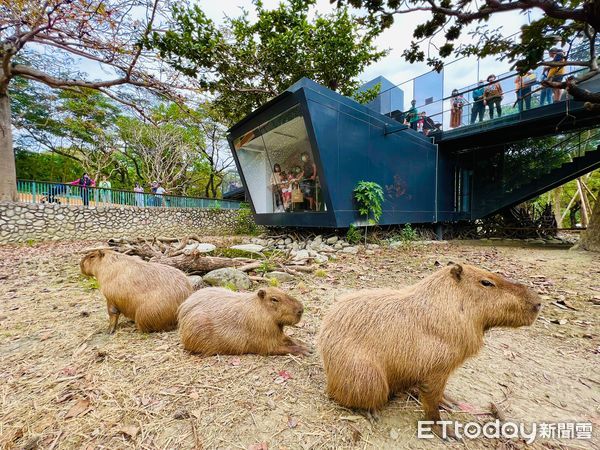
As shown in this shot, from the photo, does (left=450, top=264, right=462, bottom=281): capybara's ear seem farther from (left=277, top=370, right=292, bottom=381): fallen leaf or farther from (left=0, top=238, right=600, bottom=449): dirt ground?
(left=277, top=370, right=292, bottom=381): fallen leaf

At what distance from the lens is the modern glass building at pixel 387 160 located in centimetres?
767

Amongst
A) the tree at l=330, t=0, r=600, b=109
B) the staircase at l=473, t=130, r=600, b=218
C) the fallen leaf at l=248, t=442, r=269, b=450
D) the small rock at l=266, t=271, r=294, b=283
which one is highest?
the tree at l=330, t=0, r=600, b=109

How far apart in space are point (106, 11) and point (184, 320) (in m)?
10.2

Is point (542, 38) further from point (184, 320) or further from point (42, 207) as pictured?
point (42, 207)

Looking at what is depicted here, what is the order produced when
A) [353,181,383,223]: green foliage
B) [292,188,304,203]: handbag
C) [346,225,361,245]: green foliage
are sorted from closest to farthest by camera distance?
[353,181,383,223]: green foliage, [346,225,361,245]: green foliage, [292,188,304,203]: handbag

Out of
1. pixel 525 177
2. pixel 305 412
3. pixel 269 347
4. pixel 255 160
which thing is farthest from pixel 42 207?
pixel 525 177

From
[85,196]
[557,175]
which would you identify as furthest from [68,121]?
[557,175]

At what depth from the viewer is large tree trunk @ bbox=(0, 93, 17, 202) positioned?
9.27 meters

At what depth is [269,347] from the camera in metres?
2.19

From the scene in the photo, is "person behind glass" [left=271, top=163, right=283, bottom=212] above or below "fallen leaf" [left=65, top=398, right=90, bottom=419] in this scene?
above

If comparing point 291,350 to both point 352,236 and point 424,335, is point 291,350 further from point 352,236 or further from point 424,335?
point 352,236

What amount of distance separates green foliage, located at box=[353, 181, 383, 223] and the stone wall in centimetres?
1083

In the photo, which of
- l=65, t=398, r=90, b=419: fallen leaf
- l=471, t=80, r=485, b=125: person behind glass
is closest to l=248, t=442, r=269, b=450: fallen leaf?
l=65, t=398, r=90, b=419: fallen leaf

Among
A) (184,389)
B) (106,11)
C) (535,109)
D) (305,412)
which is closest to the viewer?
(305,412)
